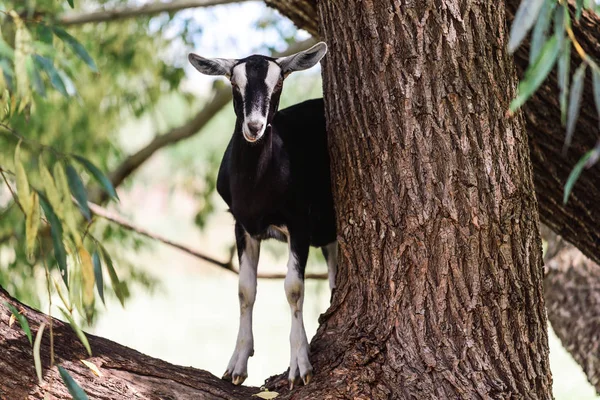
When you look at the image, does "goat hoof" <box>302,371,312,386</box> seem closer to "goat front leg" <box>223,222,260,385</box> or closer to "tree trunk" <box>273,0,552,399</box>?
"tree trunk" <box>273,0,552,399</box>

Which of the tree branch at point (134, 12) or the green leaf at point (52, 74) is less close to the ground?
the tree branch at point (134, 12)

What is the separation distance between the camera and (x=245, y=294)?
3.85 meters

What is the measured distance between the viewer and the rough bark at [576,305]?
530cm

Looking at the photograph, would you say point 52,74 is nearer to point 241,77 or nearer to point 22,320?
point 22,320

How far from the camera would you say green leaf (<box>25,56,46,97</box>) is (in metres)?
2.50

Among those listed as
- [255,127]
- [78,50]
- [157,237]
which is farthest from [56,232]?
[157,237]

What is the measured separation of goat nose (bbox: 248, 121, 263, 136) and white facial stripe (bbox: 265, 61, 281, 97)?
8.5 inches

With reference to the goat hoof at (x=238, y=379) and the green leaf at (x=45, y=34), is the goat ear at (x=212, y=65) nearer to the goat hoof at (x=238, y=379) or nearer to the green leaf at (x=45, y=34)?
the green leaf at (x=45, y=34)

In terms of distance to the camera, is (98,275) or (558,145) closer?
(98,275)

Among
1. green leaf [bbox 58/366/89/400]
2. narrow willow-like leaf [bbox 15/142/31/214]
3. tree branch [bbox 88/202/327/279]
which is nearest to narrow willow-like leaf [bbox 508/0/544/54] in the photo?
narrow willow-like leaf [bbox 15/142/31/214]

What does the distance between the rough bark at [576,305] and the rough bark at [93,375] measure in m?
2.76

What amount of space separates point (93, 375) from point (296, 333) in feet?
2.83

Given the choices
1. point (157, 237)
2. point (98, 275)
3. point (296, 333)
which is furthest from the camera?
point (157, 237)

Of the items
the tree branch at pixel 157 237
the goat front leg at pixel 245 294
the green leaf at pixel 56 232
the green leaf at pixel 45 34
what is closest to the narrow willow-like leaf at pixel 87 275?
the green leaf at pixel 56 232
